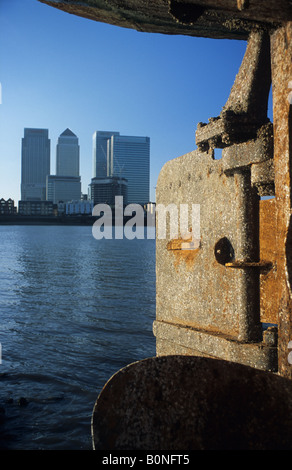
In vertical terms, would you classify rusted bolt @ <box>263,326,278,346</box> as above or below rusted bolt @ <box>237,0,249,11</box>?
below

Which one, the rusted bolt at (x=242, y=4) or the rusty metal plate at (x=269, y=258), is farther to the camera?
the rusty metal plate at (x=269, y=258)

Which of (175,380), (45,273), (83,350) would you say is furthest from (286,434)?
(45,273)

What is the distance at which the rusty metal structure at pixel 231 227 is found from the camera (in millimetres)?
2967

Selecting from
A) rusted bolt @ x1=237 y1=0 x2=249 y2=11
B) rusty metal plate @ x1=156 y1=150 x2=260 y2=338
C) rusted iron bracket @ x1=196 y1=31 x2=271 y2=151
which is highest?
rusted bolt @ x1=237 y1=0 x2=249 y2=11

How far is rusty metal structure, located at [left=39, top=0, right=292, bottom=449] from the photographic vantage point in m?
2.97

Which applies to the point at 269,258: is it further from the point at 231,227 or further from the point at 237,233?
the point at 231,227

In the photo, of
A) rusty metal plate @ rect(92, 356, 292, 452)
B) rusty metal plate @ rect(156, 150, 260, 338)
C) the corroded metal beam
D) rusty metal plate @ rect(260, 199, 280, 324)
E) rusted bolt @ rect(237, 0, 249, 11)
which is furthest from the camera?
rusty metal plate @ rect(156, 150, 260, 338)

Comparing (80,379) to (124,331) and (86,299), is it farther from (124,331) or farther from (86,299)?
(86,299)

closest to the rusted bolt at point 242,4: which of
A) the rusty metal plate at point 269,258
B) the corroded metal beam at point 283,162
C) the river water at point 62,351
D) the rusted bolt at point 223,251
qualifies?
the corroded metal beam at point 283,162

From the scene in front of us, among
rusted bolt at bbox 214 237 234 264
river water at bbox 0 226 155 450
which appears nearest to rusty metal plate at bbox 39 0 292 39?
rusted bolt at bbox 214 237 234 264

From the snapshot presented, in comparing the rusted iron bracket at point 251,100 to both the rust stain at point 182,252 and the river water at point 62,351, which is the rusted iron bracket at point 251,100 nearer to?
the rust stain at point 182,252

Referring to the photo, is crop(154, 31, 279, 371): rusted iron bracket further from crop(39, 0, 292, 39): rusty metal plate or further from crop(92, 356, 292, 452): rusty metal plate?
crop(92, 356, 292, 452): rusty metal plate

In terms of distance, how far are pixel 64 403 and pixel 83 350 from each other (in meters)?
4.21

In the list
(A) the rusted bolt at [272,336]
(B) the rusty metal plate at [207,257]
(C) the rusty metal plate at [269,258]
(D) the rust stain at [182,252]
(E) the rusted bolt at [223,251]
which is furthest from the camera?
(D) the rust stain at [182,252]
